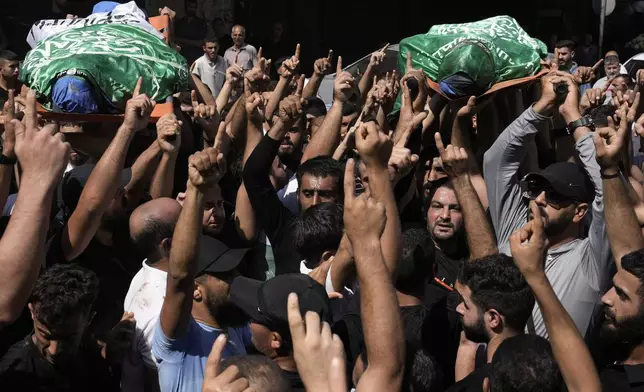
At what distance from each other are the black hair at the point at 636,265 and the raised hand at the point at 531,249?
467 mm

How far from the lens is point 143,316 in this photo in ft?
12.8

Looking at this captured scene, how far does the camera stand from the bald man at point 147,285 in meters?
3.81

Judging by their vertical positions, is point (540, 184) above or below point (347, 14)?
above

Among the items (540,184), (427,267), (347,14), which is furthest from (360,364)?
(347,14)

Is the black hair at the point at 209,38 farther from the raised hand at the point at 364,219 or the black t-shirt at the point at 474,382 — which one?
the raised hand at the point at 364,219

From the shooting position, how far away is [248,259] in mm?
4941

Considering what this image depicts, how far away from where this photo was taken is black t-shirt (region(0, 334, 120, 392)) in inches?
137

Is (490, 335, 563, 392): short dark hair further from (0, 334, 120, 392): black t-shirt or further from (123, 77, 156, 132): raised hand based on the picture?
(123, 77, 156, 132): raised hand

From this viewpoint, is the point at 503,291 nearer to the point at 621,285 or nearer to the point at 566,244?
the point at 621,285

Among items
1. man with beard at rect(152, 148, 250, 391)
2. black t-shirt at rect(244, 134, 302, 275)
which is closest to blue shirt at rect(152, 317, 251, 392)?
man with beard at rect(152, 148, 250, 391)

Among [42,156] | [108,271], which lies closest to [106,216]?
[108,271]

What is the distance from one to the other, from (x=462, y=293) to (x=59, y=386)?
4.81 feet

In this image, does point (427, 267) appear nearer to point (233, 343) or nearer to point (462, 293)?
point (462, 293)

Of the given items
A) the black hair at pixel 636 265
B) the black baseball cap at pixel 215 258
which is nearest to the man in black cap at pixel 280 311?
the black baseball cap at pixel 215 258
